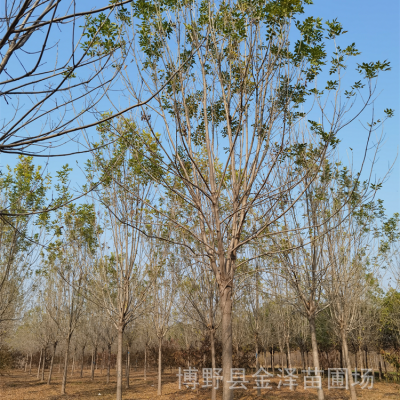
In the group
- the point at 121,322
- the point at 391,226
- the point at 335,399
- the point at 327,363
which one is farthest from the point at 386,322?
the point at 121,322

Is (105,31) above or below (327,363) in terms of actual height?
above

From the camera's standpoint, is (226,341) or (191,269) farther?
(191,269)

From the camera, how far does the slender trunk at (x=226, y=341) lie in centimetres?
415

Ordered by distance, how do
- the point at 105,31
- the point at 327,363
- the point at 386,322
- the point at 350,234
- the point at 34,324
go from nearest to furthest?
the point at 105,31, the point at 350,234, the point at 386,322, the point at 34,324, the point at 327,363

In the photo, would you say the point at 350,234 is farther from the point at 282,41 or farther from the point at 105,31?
the point at 105,31

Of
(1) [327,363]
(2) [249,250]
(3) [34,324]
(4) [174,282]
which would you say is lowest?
(1) [327,363]

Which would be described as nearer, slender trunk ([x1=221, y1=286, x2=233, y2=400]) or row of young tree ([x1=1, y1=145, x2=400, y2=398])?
slender trunk ([x1=221, y1=286, x2=233, y2=400])

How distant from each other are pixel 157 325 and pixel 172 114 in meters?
12.3

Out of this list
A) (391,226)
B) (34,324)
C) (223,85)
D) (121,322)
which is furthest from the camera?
(34,324)

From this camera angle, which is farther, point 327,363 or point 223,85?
point 327,363

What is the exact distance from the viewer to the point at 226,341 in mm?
4336

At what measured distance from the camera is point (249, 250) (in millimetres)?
12461

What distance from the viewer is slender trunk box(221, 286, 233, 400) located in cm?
415

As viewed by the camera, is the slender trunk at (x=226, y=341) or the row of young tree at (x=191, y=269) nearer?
the slender trunk at (x=226, y=341)
